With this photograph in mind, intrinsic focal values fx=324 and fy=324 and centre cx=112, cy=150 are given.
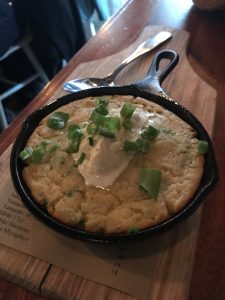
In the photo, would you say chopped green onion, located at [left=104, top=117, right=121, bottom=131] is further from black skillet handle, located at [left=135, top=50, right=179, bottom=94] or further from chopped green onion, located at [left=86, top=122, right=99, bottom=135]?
black skillet handle, located at [left=135, top=50, right=179, bottom=94]

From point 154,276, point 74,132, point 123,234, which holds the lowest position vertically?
point 154,276

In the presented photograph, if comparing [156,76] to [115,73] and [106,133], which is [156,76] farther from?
[106,133]

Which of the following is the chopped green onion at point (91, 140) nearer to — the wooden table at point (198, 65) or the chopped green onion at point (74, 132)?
the chopped green onion at point (74, 132)

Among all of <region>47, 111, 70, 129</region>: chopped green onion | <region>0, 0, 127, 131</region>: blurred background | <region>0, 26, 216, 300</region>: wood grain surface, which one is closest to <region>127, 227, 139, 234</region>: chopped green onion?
<region>0, 26, 216, 300</region>: wood grain surface

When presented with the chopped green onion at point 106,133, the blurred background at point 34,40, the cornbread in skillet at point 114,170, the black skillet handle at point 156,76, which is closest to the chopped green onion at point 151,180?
the cornbread in skillet at point 114,170

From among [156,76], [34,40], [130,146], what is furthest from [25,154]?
[34,40]

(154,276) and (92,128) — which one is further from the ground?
(92,128)

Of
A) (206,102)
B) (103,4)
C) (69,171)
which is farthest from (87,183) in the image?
(103,4)
